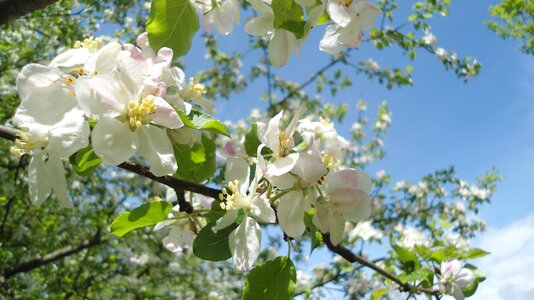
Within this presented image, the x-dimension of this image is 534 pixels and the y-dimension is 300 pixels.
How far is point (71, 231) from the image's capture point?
4664 millimetres

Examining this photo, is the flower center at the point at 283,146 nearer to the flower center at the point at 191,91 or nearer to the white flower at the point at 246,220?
the white flower at the point at 246,220

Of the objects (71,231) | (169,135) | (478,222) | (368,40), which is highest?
(169,135)

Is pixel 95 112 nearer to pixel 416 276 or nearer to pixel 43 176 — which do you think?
pixel 43 176

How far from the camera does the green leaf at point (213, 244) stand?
3.02 feet

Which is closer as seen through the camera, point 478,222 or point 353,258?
point 353,258

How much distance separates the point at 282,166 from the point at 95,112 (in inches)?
11.6

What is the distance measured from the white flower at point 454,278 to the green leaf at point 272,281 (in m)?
A: 0.90

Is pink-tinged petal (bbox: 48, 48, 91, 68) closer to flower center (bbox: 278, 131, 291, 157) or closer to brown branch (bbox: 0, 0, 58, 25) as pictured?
brown branch (bbox: 0, 0, 58, 25)

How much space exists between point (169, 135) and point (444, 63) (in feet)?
15.7

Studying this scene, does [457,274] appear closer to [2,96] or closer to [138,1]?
[2,96]

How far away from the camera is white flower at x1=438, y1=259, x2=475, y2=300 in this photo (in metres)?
1.59

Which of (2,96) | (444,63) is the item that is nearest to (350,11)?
(2,96)

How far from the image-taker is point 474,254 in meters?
1.70

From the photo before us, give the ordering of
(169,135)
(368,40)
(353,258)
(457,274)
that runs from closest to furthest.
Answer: (169,135) < (353,258) < (457,274) < (368,40)
